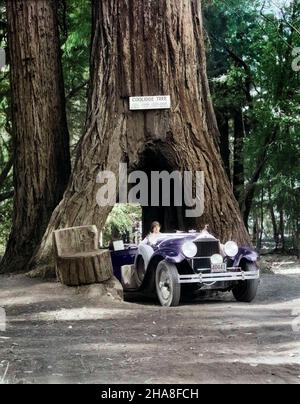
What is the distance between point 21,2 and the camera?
39.0 ft

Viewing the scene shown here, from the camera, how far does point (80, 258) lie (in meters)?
7.88

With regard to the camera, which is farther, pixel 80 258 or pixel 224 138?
pixel 224 138

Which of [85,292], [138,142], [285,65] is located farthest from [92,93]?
[285,65]

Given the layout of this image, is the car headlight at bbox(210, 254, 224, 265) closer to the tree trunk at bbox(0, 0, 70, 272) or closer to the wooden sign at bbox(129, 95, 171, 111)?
the wooden sign at bbox(129, 95, 171, 111)

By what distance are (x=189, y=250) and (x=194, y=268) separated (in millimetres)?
233

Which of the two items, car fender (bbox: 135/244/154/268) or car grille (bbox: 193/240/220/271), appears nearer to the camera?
car grille (bbox: 193/240/220/271)

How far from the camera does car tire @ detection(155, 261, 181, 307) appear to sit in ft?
24.1

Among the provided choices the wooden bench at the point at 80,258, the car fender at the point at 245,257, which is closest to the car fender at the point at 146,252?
the wooden bench at the point at 80,258

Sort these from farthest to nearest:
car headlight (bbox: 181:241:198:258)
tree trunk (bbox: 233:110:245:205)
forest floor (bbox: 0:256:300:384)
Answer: tree trunk (bbox: 233:110:245:205), car headlight (bbox: 181:241:198:258), forest floor (bbox: 0:256:300:384)

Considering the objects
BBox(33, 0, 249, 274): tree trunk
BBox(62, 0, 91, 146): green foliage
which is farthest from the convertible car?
BBox(62, 0, 91, 146): green foliage

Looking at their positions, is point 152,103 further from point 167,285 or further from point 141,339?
point 141,339

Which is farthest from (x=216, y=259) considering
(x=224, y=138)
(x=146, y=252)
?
(x=224, y=138)

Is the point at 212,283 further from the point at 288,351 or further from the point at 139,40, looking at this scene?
the point at 139,40

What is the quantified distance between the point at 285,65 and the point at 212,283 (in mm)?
14008
